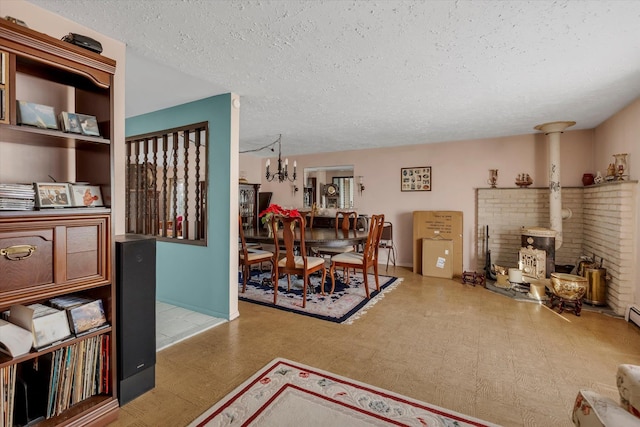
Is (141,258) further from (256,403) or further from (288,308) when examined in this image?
(288,308)

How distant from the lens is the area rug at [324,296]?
3182mm

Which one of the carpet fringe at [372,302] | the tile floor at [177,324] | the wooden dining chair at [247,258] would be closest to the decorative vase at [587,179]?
the carpet fringe at [372,302]

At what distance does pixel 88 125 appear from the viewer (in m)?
1.56

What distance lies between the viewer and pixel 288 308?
3297 mm

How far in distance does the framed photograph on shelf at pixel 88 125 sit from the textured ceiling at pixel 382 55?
65cm

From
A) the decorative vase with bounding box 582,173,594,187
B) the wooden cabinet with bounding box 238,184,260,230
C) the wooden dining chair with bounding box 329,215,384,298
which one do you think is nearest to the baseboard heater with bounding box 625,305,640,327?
the decorative vase with bounding box 582,173,594,187

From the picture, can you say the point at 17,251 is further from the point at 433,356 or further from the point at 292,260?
the point at 433,356

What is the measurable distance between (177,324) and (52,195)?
1.83 metres

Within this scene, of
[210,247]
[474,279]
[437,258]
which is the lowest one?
[474,279]

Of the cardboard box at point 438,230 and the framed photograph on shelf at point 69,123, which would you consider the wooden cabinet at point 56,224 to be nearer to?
the framed photograph on shelf at point 69,123

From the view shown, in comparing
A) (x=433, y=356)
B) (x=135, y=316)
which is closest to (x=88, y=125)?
(x=135, y=316)

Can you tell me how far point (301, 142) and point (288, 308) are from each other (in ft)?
10.4

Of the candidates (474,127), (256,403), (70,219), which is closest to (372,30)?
(70,219)

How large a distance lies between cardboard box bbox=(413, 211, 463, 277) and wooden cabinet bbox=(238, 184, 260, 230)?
10.8ft
